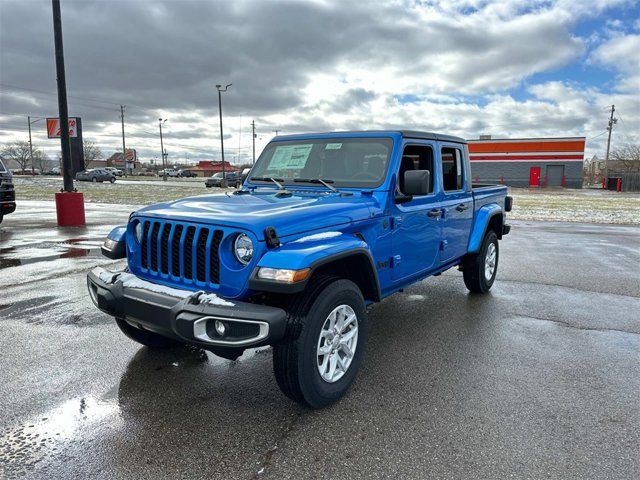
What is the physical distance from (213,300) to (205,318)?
0.44 ft

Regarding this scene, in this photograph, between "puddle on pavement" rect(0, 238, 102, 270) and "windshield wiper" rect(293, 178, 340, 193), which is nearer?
"windshield wiper" rect(293, 178, 340, 193)

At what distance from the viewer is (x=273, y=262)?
110 inches

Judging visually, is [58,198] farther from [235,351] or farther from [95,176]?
[95,176]

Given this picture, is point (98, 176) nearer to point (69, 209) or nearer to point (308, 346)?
point (69, 209)

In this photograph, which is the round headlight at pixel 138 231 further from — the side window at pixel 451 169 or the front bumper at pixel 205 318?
the side window at pixel 451 169

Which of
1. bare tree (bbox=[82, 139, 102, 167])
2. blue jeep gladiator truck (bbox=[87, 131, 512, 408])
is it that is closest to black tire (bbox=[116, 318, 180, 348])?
blue jeep gladiator truck (bbox=[87, 131, 512, 408])

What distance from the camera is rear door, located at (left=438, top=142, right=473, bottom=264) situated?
4859mm

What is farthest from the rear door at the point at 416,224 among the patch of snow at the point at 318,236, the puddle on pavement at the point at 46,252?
the puddle on pavement at the point at 46,252

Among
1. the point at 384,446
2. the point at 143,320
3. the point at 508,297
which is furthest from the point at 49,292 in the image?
the point at 508,297

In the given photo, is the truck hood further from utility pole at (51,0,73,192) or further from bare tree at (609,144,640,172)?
bare tree at (609,144,640,172)

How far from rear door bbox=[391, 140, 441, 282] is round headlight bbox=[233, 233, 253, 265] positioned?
56.8 inches

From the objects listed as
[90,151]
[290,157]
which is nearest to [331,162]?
[290,157]

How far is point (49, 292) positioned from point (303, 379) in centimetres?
437

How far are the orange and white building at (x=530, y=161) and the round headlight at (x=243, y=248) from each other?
133 feet
